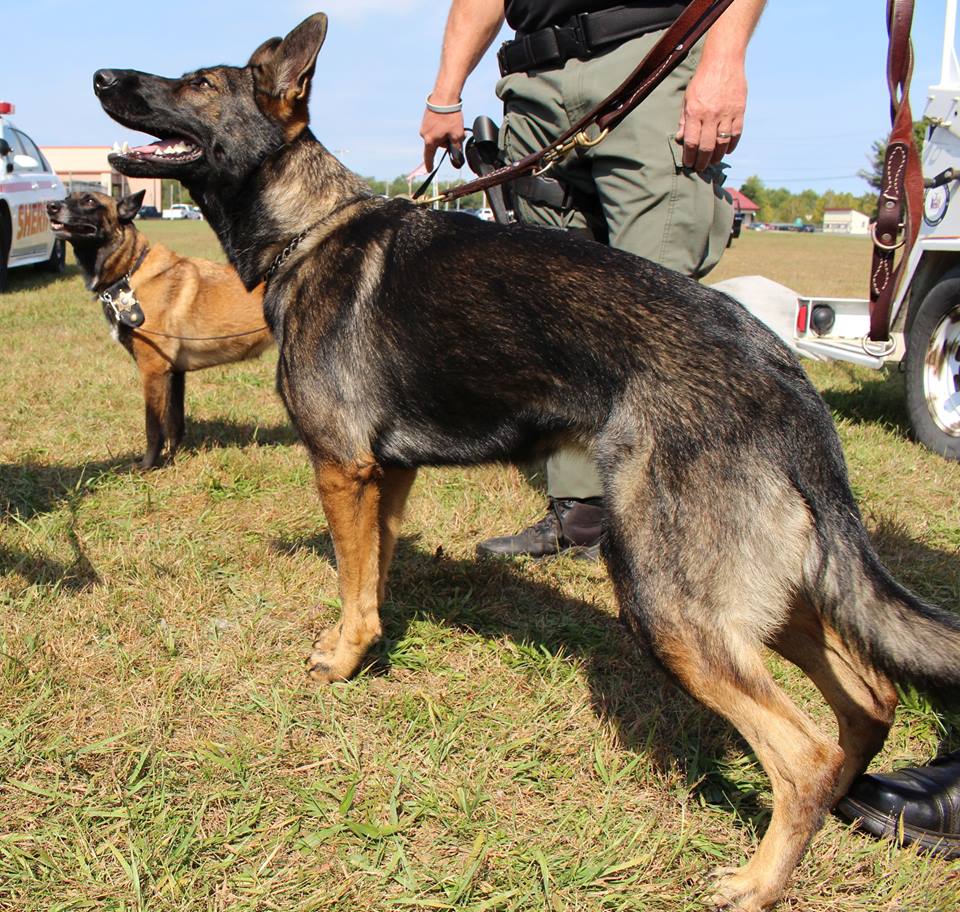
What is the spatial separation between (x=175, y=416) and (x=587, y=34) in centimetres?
354

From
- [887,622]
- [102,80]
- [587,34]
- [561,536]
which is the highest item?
[587,34]

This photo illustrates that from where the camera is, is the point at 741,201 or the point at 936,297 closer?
the point at 936,297

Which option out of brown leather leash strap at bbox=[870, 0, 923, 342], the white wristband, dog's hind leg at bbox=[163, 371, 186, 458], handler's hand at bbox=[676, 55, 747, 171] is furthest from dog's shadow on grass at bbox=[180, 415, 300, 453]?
brown leather leash strap at bbox=[870, 0, 923, 342]

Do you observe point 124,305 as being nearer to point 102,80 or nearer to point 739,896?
point 102,80

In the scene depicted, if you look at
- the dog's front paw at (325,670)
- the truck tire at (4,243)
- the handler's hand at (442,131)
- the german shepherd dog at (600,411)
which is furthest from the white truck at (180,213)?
the dog's front paw at (325,670)

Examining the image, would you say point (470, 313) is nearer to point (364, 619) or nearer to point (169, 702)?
point (364, 619)

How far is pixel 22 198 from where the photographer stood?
1215cm

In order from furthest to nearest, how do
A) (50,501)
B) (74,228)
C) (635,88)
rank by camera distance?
(74,228) → (50,501) → (635,88)

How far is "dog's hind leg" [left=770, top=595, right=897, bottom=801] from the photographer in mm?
2256

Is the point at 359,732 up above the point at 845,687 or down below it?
below

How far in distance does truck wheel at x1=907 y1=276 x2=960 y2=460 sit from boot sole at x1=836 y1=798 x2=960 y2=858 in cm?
371

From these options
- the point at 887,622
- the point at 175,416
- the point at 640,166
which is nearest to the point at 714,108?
the point at 640,166

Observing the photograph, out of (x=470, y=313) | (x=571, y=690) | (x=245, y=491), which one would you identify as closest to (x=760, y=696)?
(x=571, y=690)

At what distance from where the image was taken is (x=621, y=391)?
2.18 m
